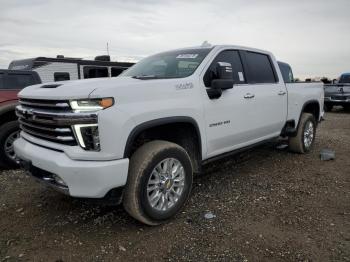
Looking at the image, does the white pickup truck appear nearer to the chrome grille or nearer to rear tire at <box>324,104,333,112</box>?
the chrome grille

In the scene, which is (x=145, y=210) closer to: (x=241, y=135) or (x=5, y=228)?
(x=5, y=228)

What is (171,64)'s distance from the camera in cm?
441

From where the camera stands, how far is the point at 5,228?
3590mm

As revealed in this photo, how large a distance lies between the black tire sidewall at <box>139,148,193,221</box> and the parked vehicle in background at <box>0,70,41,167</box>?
131 inches

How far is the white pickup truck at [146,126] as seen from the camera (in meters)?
2.96

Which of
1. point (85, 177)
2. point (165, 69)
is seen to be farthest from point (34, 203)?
point (165, 69)

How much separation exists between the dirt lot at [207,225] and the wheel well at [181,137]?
63 cm

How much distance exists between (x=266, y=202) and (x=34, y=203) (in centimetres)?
286

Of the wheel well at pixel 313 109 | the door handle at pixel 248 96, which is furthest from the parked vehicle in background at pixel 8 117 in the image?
the wheel well at pixel 313 109

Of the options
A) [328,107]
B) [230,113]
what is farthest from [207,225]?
[328,107]

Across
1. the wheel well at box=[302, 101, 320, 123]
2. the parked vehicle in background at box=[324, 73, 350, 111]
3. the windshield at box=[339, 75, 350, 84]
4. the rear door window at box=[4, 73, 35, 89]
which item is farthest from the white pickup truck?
the windshield at box=[339, 75, 350, 84]

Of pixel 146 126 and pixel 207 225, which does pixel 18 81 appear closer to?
pixel 146 126

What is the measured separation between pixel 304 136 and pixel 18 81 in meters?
5.48

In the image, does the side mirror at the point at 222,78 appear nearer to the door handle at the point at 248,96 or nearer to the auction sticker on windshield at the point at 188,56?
the auction sticker on windshield at the point at 188,56
